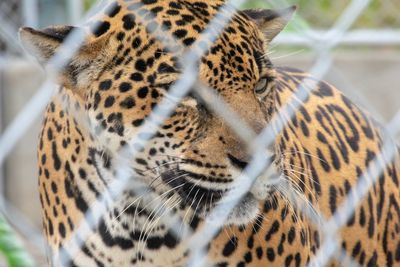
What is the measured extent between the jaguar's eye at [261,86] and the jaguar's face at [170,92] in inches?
0.5

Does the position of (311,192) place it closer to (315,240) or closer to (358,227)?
(315,240)

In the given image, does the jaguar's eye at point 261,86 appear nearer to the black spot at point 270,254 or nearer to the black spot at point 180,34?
the black spot at point 180,34

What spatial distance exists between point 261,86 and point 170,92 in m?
0.28

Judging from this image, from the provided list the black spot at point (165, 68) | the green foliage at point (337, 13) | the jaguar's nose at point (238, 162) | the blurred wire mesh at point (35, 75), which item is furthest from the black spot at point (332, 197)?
the green foliage at point (337, 13)

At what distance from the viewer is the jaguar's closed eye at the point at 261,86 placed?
2.43 m

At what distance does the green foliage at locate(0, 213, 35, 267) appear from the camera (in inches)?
48.4

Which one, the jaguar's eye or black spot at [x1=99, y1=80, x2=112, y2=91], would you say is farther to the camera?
the jaguar's eye

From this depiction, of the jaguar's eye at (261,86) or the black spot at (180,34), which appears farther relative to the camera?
the jaguar's eye at (261,86)

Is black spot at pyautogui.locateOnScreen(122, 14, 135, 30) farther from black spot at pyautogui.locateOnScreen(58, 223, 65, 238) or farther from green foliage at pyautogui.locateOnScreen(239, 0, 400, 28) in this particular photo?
green foliage at pyautogui.locateOnScreen(239, 0, 400, 28)

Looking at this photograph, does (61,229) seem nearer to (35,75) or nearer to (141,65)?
(141,65)

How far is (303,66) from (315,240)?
10.4ft

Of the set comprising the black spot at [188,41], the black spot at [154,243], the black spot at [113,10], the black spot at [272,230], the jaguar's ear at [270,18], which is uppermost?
the jaguar's ear at [270,18]

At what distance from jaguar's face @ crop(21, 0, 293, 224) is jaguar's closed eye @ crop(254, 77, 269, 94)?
0.04 ft

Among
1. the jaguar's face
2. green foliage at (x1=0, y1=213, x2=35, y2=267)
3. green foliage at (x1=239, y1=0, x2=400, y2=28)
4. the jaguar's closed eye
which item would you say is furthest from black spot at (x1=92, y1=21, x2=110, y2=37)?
green foliage at (x1=239, y1=0, x2=400, y2=28)
